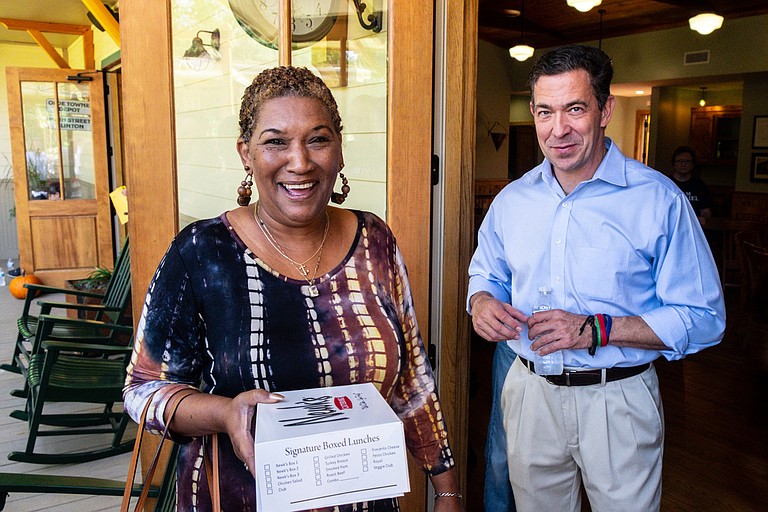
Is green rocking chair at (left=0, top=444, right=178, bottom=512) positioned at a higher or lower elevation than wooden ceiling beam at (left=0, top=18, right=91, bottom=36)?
lower

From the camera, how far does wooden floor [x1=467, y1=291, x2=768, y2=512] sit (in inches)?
118

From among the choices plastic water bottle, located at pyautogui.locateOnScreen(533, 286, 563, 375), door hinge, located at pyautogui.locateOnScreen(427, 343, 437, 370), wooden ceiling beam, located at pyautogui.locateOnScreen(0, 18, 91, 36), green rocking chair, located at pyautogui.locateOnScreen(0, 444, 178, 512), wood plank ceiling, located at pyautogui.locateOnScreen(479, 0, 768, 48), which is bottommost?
green rocking chair, located at pyautogui.locateOnScreen(0, 444, 178, 512)

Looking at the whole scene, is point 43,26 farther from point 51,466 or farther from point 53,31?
point 51,466

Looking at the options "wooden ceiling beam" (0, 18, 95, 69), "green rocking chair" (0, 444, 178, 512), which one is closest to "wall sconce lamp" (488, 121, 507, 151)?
"wooden ceiling beam" (0, 18, 95, 69)

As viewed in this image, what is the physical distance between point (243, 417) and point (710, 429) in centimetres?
357

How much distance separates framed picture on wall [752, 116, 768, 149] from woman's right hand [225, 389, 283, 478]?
9.37 m

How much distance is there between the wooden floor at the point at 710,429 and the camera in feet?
9.86

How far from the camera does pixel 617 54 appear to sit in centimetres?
935

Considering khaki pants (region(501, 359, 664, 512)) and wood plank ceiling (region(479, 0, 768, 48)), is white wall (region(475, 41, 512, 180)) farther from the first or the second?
Answer: khaki pants (region(501, 359, 664, 512))

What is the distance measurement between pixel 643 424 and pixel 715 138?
10703 mm

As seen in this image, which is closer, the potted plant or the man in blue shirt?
the man in blue shirt

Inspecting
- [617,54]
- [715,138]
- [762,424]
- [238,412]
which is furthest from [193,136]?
[715,138]

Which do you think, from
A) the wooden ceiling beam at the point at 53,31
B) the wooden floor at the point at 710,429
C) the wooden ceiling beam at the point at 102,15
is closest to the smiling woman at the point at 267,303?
the wooden floor at the point at 710,429

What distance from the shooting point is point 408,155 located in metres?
2.23
